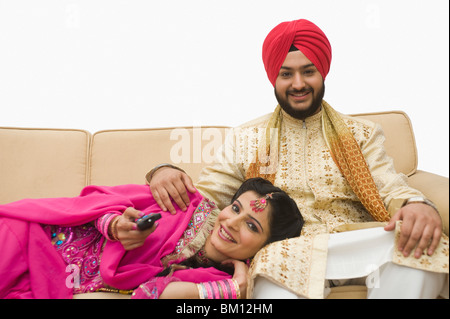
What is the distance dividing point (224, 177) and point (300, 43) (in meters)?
0.70

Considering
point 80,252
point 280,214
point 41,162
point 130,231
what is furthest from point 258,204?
point 41,162

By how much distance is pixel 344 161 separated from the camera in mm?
1697

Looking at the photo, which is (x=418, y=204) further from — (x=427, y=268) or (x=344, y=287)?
(x=344, y=287)

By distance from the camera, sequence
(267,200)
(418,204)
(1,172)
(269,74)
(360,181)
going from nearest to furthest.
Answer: (418,204) < (267,200) < (360,181) < (269,74) < (1,172)

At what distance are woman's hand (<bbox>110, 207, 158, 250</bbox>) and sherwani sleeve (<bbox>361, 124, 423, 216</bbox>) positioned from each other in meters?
0.92

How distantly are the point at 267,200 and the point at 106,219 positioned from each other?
594 mm

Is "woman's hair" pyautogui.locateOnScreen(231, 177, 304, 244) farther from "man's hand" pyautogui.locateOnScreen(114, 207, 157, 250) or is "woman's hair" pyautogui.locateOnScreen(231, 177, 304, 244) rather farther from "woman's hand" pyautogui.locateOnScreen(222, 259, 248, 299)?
"man's hand" pyautogui.locateOnScreen(114, 207, 157, 250)

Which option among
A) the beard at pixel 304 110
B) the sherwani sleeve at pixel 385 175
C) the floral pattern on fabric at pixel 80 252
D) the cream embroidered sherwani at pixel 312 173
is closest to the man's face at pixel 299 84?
the beard at pixel 304 110

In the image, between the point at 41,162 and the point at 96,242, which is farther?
the point at 41,162

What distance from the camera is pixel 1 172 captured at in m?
2.01

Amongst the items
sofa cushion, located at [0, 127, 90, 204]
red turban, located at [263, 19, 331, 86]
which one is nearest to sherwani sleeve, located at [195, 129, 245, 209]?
red turban, located at [263, 19, 331, 86]

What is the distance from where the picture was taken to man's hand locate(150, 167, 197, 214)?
1512 mm

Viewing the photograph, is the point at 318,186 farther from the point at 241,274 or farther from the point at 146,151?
the point at 146,151
